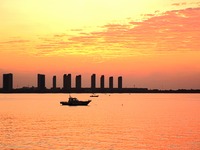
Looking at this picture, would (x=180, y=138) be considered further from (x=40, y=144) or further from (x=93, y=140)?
(x=40, y=144)

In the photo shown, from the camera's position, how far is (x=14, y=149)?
6088 cm

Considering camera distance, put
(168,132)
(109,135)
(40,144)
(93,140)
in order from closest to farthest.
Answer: (40,144) < (93,140) < (109,135) < (168,132)

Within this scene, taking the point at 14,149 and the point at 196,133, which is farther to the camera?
the point at 196,133

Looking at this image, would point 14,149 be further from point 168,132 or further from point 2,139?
point 168,132

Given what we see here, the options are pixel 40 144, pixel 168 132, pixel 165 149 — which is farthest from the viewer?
pixel 168 132

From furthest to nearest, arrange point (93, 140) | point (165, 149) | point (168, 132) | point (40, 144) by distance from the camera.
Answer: point (168, 132), point (93, 140), point (40, 144), point (165, 149)

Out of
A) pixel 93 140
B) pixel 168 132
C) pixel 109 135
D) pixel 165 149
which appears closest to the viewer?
pixel 165 149

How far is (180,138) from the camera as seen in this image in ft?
239

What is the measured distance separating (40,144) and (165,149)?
19.1 m

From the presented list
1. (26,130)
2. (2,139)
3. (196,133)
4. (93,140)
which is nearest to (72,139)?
(93,140)

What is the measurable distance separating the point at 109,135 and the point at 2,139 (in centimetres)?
1885

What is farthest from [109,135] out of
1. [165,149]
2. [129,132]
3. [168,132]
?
[165,149]

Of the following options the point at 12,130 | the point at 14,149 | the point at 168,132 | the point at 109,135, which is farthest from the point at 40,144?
the point at 168,132

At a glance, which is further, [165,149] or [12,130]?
[12,130]
